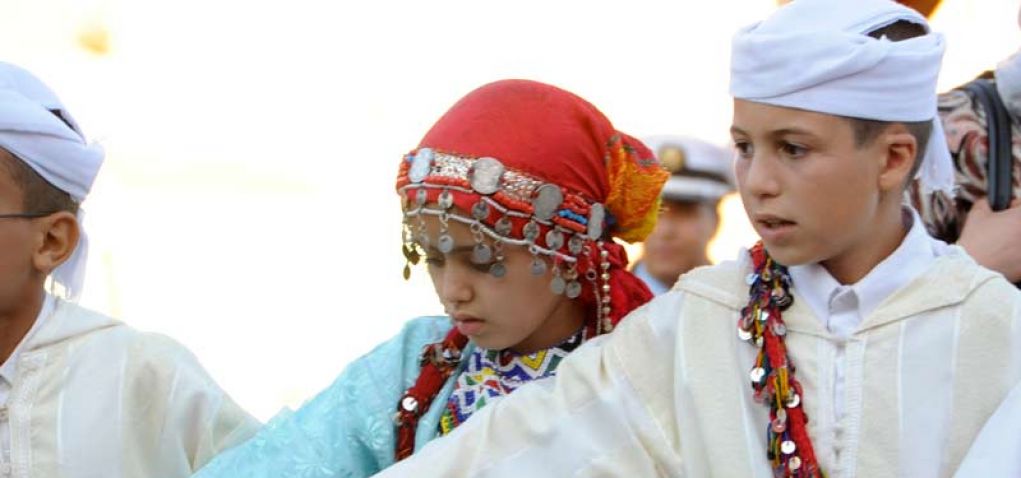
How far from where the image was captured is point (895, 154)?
314 cm

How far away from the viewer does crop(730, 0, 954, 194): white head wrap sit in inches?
120

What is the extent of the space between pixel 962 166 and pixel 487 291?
1.01m

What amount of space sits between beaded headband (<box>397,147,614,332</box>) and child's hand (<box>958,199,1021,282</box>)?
723mm

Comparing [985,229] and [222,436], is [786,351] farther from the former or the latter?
[222,436]

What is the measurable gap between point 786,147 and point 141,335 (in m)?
1.55

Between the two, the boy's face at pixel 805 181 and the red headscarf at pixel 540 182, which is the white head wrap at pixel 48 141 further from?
the boy's face at pixel 805 181

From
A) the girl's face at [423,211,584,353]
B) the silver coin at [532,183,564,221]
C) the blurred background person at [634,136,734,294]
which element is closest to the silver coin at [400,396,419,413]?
the girl's face at [423,211,584,353]

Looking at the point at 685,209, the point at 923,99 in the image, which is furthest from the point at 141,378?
the point at 685,209

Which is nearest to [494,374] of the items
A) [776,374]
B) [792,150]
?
[776,374]

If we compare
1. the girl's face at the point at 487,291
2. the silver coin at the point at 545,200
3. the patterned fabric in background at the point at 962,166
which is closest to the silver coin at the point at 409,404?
the girl's face at the point at 487,291

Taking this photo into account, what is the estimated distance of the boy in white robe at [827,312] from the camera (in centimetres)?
304

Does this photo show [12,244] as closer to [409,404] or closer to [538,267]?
[409,404]

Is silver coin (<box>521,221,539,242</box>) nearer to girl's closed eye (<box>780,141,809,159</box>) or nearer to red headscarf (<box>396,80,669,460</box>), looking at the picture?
red headscarf (<box>396,80,669,460</box>)

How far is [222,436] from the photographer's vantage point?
3.87 metres
